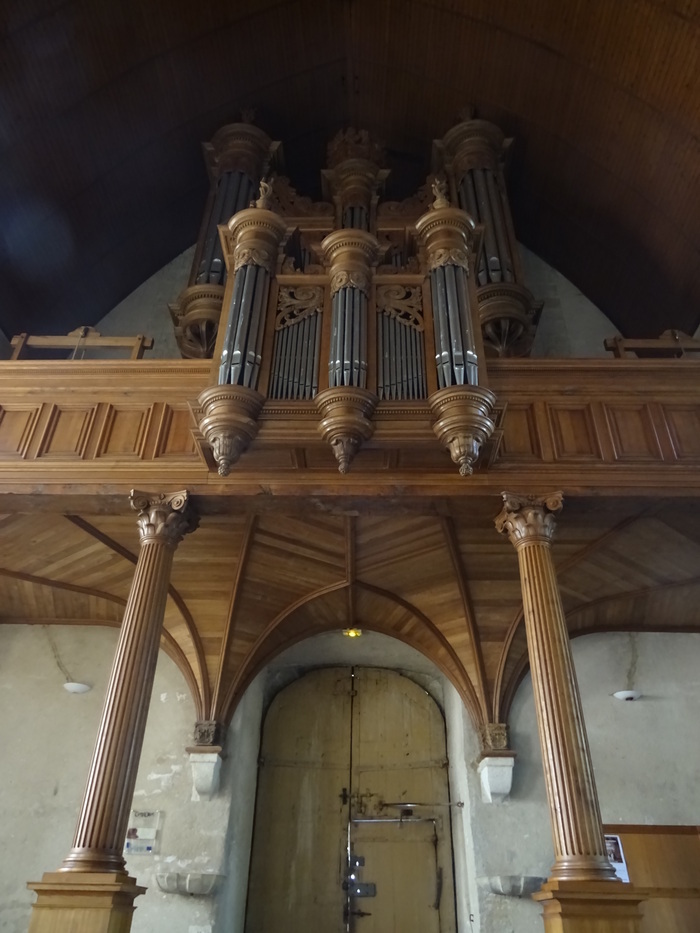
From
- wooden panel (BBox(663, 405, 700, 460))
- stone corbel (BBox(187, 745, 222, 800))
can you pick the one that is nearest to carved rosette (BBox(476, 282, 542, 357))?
wooden panel (BBox(663, 405, 700, 460))

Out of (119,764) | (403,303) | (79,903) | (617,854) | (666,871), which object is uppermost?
(403,303)

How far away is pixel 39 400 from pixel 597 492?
452cm

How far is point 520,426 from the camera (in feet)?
18.5

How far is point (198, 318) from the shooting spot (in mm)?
7449

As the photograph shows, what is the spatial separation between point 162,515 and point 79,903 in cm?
245

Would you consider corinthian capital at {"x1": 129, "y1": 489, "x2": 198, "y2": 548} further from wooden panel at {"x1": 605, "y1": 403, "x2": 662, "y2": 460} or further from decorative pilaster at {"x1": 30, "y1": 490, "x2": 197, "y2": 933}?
wooden panel at {"x1": 605, "y1": 403, "x2": 662, "y2": 460}

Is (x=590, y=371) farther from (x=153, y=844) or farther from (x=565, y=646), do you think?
(x=153, y=844)

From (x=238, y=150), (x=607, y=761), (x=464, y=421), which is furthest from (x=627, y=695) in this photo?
(x=238, y=150)

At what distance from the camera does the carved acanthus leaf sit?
5781 mm

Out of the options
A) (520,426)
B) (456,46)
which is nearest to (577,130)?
(456,46)

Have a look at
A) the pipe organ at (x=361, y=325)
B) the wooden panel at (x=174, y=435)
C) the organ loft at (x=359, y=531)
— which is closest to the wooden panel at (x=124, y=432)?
the organ loft at (x=359, y=531)

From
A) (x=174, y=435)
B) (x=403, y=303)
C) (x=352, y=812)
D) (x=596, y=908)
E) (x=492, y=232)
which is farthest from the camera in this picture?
(x=352, y=812)

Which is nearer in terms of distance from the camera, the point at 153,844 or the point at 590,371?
the point at 590,371

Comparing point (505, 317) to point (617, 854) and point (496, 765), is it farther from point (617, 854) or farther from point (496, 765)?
point (617, 854)
